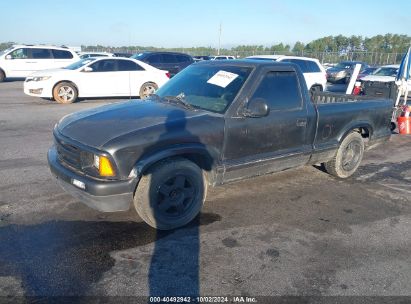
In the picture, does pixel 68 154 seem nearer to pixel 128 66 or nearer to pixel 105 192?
pixel 105 192

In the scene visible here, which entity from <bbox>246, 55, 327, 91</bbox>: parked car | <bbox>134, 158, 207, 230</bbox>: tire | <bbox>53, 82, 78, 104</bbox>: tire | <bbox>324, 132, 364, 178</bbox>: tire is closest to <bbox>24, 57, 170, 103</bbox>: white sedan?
<bbox>53, 82, 78, 104</bbox>: tire

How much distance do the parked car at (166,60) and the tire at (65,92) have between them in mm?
5486

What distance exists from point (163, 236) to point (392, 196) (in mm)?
3416

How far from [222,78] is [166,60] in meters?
14.1

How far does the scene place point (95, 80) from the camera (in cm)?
1283

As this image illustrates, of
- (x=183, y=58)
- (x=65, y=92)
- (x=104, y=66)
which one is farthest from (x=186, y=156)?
(x=183, y=58)

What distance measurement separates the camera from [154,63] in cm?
1752

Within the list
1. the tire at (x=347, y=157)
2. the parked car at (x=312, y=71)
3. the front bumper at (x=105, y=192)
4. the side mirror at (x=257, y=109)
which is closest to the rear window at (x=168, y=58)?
the parked car at (x=312, y=71)

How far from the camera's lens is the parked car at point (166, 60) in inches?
689

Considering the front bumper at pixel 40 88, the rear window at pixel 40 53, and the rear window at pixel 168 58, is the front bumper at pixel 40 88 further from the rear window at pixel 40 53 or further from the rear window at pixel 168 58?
the rear window at pixel 40 53

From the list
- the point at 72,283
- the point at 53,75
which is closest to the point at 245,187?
the point at 72,283

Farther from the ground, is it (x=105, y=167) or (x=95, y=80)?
(x=105, y=167)

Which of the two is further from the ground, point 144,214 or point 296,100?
point 296,100

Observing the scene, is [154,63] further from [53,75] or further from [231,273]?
[231,273]
